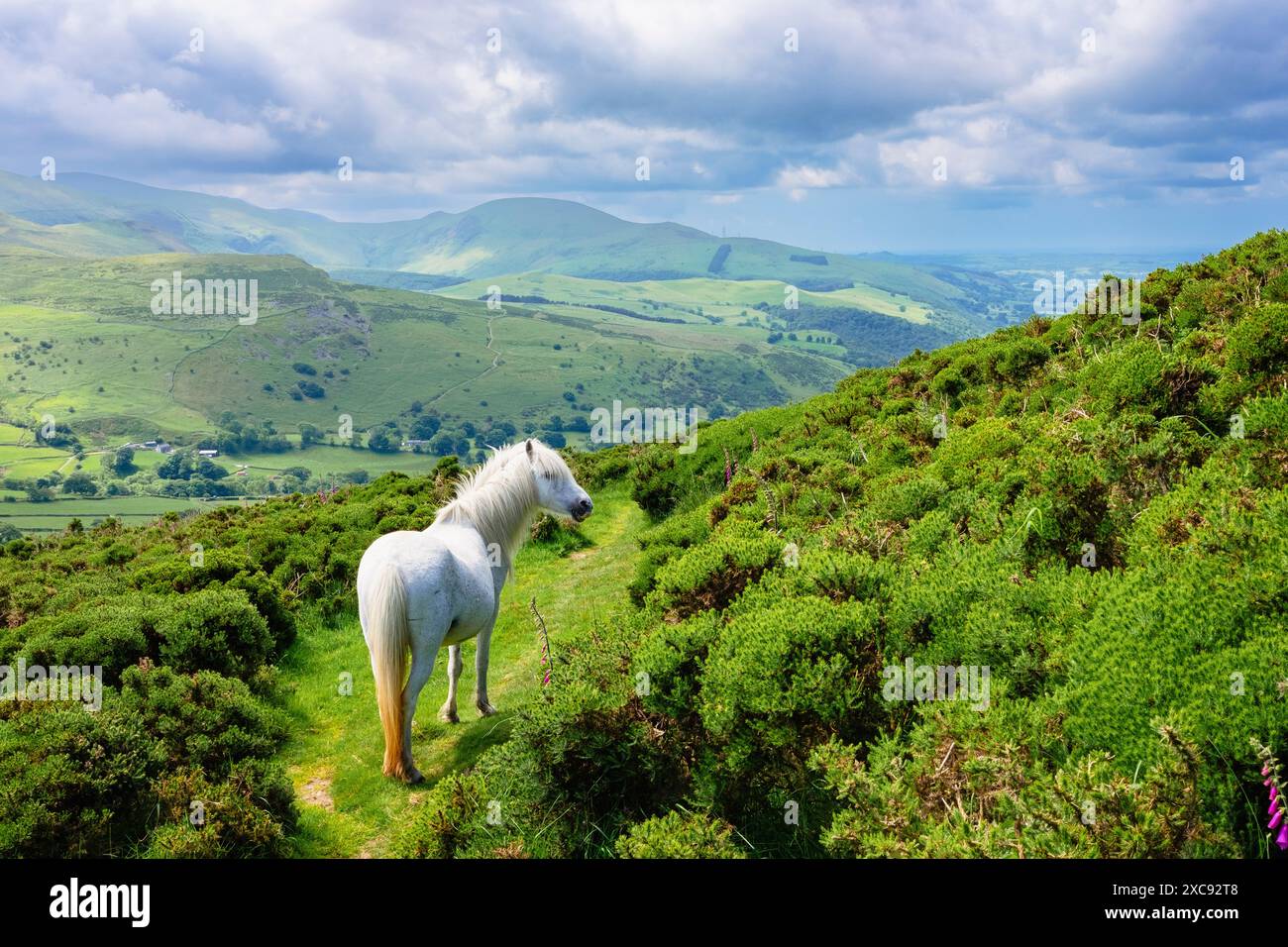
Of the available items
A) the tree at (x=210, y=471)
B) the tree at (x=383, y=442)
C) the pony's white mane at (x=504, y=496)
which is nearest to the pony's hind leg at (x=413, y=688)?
the pony's white mane at (x=504, y=496)

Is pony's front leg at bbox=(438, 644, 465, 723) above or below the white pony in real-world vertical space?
below

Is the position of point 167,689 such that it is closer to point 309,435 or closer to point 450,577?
point 450,577

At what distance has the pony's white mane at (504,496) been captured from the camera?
31.9 feet

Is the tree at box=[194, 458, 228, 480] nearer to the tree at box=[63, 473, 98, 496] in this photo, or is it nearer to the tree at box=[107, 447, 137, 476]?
the tree at box=[107, 447, 137, 476]

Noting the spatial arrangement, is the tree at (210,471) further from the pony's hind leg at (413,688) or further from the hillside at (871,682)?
the pony's hind leg at (413,688)

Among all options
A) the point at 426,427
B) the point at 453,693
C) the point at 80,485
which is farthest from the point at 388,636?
the point at 426,427

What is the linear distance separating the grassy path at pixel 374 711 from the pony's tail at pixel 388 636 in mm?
1033

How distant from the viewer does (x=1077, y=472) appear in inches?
264

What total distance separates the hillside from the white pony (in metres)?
1.02

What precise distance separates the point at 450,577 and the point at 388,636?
94cm

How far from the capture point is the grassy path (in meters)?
7.88

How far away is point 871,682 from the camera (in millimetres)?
5461

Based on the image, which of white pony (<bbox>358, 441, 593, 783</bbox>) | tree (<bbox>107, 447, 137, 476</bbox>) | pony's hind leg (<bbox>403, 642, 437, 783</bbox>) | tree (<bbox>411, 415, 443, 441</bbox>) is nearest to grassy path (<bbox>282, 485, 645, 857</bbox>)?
pony's hind leg (<bbox>403, 642, 437, 783</bbox>)
